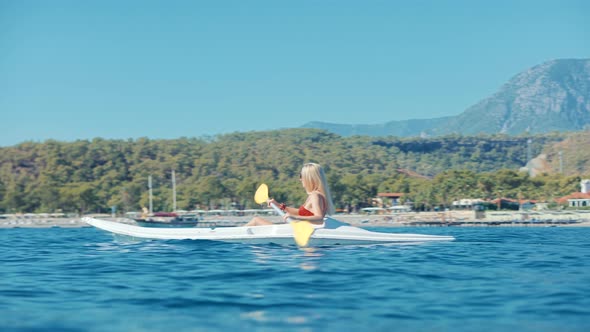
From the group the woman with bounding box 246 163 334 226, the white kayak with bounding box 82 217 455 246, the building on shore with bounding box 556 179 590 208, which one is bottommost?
the building on shore with bounding box 556 179 590 208

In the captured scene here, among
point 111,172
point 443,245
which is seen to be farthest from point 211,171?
point 443,245

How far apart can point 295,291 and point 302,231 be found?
189 inches

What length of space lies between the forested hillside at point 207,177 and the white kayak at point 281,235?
295ft

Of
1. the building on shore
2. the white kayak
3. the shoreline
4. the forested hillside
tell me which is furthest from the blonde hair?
the forested hillside

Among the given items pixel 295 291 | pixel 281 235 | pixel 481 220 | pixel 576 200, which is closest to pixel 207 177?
pixel 576 200

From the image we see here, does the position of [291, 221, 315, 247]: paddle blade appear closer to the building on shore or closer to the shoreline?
the shoreline

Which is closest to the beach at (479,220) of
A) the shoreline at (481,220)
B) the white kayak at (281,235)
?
the shoreline at (481,220)

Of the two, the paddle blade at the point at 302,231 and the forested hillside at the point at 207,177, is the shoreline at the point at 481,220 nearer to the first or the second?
the forested hillside at the point at 207,177

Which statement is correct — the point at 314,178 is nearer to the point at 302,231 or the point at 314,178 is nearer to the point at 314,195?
the point at 314,195

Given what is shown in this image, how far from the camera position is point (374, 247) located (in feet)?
42.2

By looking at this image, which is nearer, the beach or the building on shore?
the beach

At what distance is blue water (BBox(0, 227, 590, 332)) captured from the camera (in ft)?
19.9

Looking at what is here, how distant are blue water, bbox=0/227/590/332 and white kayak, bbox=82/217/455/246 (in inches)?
26.3

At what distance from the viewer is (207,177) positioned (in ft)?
415
